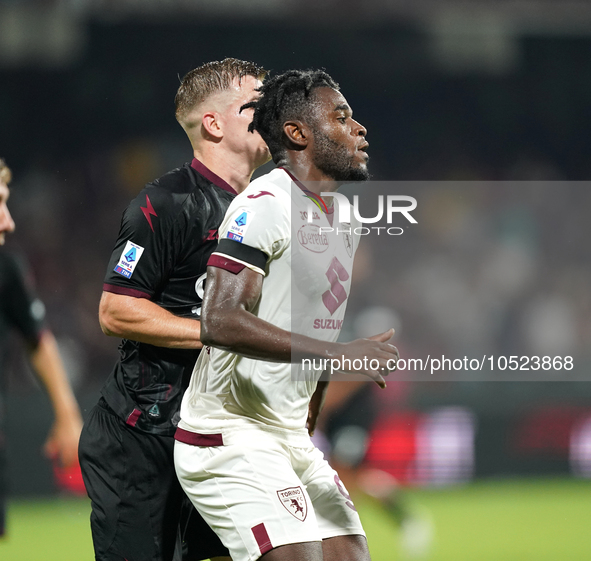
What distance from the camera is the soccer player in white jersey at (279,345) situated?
2.47 meters

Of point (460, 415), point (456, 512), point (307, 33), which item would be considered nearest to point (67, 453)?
point (456, 512)

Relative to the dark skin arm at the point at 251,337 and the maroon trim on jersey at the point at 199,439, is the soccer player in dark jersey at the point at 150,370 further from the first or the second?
the dark skin arm at the point at 251,337

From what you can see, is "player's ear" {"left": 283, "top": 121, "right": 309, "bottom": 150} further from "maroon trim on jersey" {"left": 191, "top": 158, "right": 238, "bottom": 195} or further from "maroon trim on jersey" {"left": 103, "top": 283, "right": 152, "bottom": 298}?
"maroon trim on jersey" {"left": 103, "top": 283, "right": 152, "bottom": 298}

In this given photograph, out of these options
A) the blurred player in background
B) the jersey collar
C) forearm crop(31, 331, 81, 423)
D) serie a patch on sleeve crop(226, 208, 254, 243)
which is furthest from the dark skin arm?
the blurred player in background

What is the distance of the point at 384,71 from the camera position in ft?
46.1

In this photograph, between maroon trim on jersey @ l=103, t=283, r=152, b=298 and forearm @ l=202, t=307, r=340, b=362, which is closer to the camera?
forearm @ l=202, t=307, r=340, b=362

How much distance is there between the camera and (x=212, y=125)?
3.55 m

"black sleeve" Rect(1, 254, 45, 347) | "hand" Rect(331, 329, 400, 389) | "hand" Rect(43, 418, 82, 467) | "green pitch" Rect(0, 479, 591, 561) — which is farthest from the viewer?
"green pitch" Rect(0, 479, 591, 561)

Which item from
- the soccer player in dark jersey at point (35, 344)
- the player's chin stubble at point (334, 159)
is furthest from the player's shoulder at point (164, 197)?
the soccer player in dark jersey at point (35, 344)

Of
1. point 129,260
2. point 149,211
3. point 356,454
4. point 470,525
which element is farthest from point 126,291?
point 470,525

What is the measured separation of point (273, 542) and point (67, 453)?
2641 mm

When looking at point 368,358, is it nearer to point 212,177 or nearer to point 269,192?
point 269,192

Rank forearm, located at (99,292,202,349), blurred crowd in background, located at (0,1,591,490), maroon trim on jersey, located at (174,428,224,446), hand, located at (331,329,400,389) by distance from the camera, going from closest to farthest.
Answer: hand, located at (331,329,400,389), maroon trim on jersey, located at (174,428,224,446), forearm, located at (99,292,202,349), blurred crowd in background, located at (0,1,591,490)

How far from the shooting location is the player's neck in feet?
11.6
